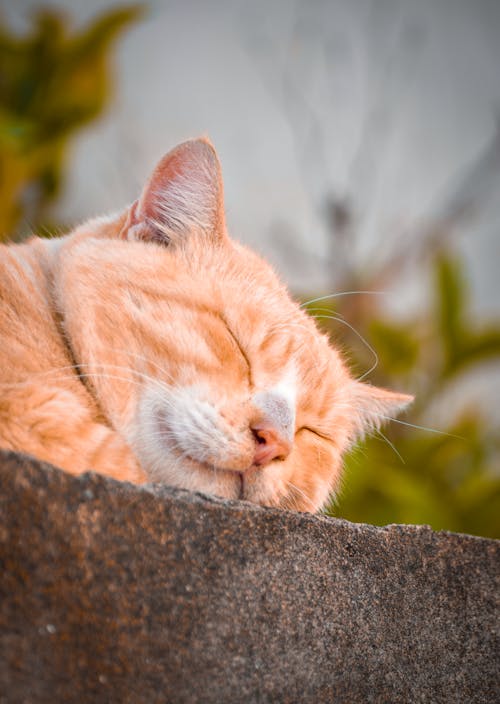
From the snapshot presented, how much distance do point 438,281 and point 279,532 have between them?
3.72m

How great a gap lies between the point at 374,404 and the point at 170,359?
790mm

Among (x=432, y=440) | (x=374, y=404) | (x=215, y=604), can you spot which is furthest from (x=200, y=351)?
(x=432, y=440)

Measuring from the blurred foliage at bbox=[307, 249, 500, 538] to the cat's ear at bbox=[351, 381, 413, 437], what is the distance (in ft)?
5.48

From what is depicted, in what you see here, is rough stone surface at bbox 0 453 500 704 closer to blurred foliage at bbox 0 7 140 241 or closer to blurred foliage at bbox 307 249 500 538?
blurred foliage at bbox 307 249 500 538

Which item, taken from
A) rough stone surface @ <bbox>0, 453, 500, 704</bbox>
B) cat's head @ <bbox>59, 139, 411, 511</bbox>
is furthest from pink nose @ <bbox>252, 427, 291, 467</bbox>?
rough stone surface @ <bbox>0, 453, 500, 704</bbox>

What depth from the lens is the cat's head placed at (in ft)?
4.28

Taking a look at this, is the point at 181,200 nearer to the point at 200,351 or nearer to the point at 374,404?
the point at 200,351

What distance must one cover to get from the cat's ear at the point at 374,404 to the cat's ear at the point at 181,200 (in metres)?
0.59

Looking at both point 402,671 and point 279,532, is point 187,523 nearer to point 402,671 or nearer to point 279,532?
point 279,532

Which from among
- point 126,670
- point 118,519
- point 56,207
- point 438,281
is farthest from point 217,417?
point 56,207

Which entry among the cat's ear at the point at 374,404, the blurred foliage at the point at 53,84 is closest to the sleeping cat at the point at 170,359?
the cat's ear at the point at 374,404

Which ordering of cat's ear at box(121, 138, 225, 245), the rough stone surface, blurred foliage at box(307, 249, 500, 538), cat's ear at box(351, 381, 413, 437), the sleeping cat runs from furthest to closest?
blurred foliage at box(307, 249, 500, 538) < cat's ear at box(351, 381, 413, 437) < cat's ear at box(121, 138, 225, 245) < the sleeping cat < the rough stone surface

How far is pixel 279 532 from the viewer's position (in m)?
1.09

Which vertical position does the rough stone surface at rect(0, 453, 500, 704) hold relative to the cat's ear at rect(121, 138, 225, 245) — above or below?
below
